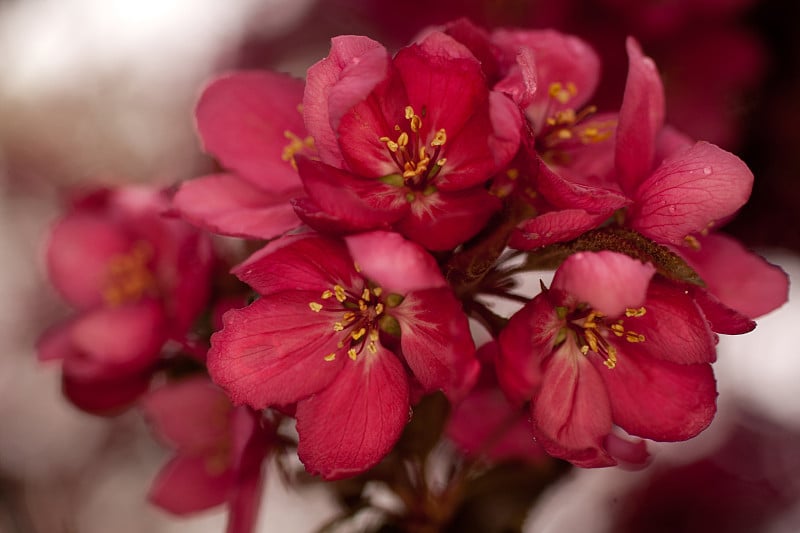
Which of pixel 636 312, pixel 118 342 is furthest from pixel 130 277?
pixel 636 312

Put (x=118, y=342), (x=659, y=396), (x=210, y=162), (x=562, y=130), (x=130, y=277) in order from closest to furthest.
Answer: (x=659, y=396) < (x=562, y=130) < (x=118, y=342) < (x=130, y=277) < (x=210, y=162)

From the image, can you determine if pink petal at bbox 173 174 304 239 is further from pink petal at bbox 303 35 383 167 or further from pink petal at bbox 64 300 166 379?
pink petal at bbox 64 300 166 379

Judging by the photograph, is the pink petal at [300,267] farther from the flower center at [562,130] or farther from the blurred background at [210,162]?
the blurred background at [210,162]

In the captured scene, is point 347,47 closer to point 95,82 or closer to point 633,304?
point 633,304

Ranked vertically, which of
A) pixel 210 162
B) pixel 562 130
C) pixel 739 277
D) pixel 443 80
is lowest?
pixel 210 162

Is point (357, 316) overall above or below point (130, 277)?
above

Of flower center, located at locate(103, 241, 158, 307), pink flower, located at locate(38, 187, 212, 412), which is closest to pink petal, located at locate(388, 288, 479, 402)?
pink flower, located at locate(38, 187, 212, 412)

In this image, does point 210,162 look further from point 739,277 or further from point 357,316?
point 739,277
